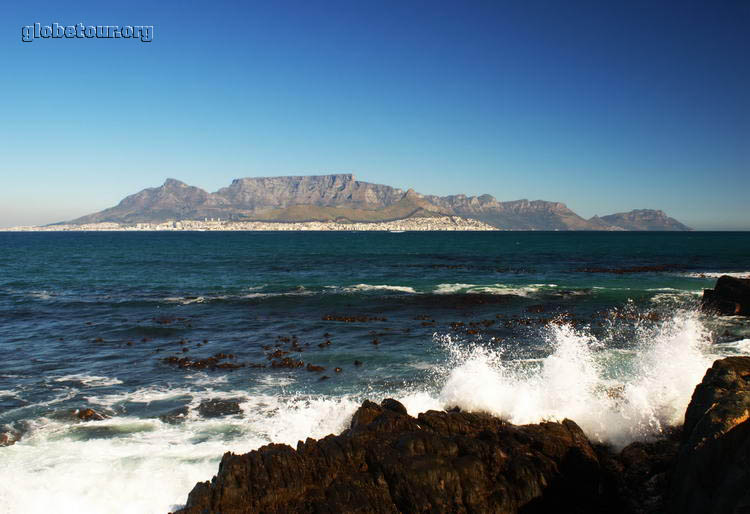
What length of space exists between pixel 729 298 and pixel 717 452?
31.0 meters

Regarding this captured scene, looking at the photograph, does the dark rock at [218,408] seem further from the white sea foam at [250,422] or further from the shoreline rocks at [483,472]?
the shoreline rocks at [483,472]

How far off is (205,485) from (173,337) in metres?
21.1

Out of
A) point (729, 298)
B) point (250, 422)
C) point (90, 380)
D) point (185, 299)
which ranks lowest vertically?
point (90, 380)

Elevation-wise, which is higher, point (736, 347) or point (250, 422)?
point (736, 347)

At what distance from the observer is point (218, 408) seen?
56.4ft

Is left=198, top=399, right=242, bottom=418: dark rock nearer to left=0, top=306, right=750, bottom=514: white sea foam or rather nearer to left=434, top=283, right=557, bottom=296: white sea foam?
left=0, top=306, right=750, bottom=514: white sea foam

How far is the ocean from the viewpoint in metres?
13.1

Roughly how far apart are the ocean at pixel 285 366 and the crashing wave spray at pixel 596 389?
7cm

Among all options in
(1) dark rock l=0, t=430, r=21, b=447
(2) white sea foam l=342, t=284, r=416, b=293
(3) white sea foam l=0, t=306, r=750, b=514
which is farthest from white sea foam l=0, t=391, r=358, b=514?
(2) white sea foam l=342, t=284, r=416, b=293

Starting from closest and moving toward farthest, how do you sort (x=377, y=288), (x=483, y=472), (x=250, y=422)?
(x=483, y=472), (x=250, y=422), (x=377, y=288)

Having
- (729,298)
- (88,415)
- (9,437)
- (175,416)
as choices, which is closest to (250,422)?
(175,416)

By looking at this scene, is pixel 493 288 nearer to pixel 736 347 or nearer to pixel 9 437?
pixel 736 347

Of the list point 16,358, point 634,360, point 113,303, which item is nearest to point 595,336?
point 634,360

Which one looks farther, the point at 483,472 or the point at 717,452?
the point at 483,472
